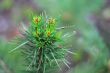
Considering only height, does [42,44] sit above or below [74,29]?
below

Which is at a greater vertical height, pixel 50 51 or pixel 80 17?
pixel 80 17

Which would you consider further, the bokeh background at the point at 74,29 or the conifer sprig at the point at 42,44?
the bokeh background at the point at 74,29

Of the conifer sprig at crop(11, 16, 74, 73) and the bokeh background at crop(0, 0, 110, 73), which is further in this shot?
the bokeh background at crop(0, 0, 110, 73)

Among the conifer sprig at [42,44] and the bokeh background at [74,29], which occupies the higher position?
the bokeh background at [74,29]

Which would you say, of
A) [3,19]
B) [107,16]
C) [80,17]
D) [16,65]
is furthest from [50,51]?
[3,19]

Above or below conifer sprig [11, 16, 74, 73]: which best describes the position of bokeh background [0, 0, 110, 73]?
above

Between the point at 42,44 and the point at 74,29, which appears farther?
the point at 74,29

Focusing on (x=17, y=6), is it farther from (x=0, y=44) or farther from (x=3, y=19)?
(x=0, y=44)

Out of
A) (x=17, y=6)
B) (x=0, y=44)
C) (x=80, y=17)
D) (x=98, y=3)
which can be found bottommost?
(x=0, y=44)
